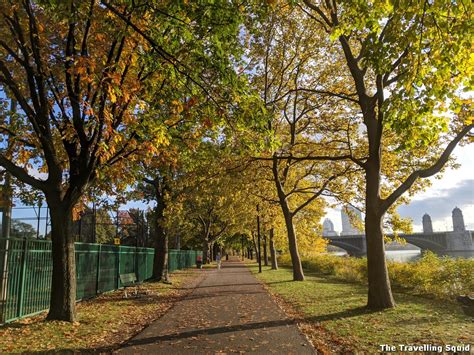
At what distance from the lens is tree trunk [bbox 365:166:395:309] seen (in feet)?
33.6

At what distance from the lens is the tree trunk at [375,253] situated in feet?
33.6

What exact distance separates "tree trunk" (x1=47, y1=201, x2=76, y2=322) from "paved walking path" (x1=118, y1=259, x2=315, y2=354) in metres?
2.10

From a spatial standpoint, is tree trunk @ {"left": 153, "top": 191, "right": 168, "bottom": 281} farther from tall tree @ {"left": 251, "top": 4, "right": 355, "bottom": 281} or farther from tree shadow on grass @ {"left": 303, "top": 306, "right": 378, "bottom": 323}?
tree shadow on grass @ {"left": 303, "top": 306, "right": 378, "bottom": 323}

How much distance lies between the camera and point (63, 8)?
6121 mm

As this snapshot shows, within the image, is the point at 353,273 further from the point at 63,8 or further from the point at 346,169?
the point at 63,8

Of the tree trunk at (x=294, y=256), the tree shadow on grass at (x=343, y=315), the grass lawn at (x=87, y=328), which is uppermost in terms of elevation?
the tree trunk at (x=294, y=256)

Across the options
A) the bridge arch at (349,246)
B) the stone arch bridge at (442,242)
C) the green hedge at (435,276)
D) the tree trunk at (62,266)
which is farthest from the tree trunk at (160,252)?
the bridge arch at (349,246)

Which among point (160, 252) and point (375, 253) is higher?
point (160, 252)

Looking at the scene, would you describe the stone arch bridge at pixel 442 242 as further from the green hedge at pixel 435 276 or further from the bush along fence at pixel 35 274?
the bush along fence at pixel 35 274

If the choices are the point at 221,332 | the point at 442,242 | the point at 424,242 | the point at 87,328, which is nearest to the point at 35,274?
the point at 87,328

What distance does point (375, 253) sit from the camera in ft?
34.8

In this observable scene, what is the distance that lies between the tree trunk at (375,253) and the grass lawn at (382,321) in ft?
1.25

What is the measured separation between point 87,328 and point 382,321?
6.65 metres

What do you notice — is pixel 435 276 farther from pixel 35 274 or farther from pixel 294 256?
pixel 35 274
